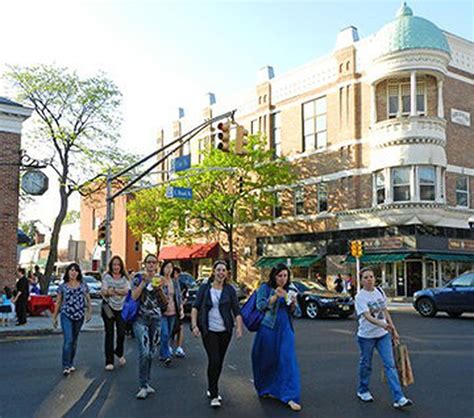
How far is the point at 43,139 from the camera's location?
29.9m

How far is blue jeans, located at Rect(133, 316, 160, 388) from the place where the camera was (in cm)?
727

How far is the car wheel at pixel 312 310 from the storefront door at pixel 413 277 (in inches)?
459

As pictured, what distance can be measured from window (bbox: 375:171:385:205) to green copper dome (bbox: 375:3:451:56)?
622cm

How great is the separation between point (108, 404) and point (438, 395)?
409 centimetres

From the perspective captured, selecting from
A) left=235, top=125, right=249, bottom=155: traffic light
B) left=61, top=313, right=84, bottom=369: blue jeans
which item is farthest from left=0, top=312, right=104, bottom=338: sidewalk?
left=235, top=125, right=249, bottom=155: traffic light

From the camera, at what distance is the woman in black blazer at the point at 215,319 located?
6902 mm

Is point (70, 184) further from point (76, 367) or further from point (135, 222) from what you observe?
point (76, 367)

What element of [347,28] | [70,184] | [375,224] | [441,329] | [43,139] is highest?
[347,28]

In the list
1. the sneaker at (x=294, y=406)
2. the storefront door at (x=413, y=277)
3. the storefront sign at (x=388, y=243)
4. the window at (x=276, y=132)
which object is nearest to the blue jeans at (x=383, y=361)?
the sneaker at (x=294, y=406)

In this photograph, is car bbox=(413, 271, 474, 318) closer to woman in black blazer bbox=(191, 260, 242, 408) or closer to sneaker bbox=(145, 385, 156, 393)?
woman in black blazer bbox=(191, 260, 242, 408)

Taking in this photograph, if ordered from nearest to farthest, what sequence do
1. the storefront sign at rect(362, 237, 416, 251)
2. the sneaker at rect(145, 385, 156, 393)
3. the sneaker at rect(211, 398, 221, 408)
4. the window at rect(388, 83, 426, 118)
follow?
the sneaker at rect(211, 398, 221, 408) → the sneaker at rect(145, 385, 156, 393) → the storefront sign at rect(362, 237, 416, 251) → the window at rect(388, 83, 426, 118)

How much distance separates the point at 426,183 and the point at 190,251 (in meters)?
18.4

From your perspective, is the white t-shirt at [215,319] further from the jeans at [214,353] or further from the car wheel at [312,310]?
the car wheel at [312,310]

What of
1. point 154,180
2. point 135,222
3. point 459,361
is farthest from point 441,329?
point 154,180
